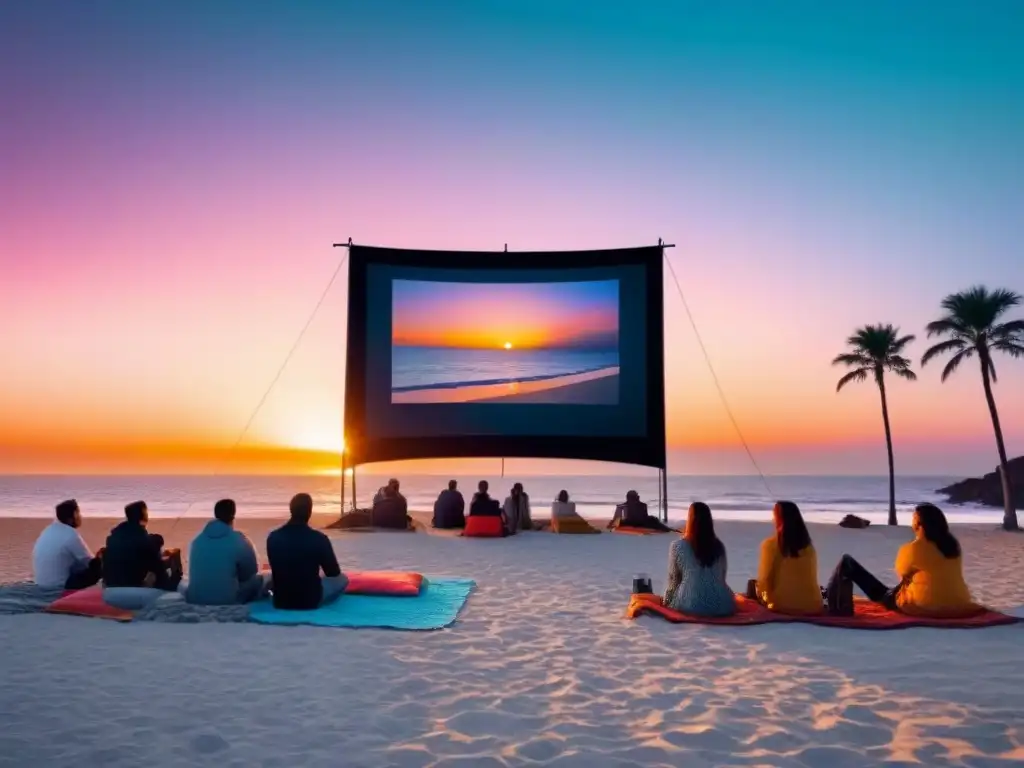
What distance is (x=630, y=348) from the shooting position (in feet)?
51.9

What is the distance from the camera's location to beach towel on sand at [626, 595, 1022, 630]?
5.71 meters

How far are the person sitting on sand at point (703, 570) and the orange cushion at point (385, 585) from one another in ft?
7.89

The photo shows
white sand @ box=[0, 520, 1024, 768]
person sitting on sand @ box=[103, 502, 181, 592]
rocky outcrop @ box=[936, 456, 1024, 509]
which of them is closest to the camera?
white sand @ box=[0, 520, 1024, 768]

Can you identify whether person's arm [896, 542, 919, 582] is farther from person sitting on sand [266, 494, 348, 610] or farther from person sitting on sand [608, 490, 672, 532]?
person sitting on sand [608, 490, 672, 532]

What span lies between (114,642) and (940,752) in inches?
190

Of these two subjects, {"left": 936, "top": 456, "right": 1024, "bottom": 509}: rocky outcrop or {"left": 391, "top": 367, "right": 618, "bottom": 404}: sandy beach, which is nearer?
{"left": 391, "top": 367, "right": 618, "bottom": 404}: sandy beach

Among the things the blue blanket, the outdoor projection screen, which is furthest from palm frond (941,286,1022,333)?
the blue blanket

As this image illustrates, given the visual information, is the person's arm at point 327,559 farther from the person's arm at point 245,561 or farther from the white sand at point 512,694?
the white sand at point 512,694

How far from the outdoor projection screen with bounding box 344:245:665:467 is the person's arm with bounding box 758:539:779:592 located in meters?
9.30

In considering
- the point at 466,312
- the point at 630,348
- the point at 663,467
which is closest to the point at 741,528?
the point at 663,467

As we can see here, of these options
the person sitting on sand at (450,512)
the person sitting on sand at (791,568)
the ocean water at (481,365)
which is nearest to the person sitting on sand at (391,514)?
the person sitting on sand at (450,512)

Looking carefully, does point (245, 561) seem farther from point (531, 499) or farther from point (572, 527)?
point (531, 499)

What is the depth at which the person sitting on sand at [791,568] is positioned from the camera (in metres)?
5.97

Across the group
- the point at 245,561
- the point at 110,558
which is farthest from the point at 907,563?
Result: the point at 110,558
